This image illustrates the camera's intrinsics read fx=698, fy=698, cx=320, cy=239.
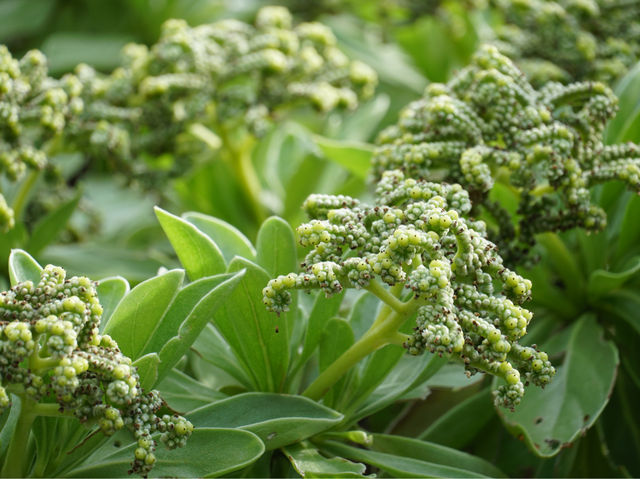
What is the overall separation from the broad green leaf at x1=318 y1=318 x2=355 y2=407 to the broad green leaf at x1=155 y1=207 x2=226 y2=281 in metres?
0.26

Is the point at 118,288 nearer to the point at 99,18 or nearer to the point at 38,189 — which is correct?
the point at 38,189

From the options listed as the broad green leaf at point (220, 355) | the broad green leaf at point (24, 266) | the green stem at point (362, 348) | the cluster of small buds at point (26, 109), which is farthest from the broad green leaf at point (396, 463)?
the cluster of small buds at point (26, 109)

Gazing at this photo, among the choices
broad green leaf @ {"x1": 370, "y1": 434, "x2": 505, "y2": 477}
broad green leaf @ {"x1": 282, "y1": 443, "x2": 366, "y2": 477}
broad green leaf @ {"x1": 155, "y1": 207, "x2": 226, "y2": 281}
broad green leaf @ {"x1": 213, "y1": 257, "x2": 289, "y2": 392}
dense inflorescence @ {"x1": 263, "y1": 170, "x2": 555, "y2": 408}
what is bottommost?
broad green leaf @ {"x1": 370, "y1": 434, "x2": 505, "y2": 477}

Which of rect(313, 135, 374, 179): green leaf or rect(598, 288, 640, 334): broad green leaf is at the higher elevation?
rect(313, 135, 374, 179): green leaf

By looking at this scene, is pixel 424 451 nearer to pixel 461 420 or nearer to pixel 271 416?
pixel 461 420

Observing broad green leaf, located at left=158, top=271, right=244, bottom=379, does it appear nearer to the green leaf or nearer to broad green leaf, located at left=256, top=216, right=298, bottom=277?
broad green leaf, located at left=256, top=216, right=298, bottom=277

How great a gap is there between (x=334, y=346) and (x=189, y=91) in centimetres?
92

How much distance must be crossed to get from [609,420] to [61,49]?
2581mm

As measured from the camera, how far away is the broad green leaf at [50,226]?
202cm

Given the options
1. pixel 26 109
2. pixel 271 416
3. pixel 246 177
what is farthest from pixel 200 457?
pixel 246 177

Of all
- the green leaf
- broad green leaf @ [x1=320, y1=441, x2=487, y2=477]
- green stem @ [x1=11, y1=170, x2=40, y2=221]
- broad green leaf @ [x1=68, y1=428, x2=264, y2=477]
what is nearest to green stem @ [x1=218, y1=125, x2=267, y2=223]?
the green leaf

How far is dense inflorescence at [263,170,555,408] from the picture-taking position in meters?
1.13

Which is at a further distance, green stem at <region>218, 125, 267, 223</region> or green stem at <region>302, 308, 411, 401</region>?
green stem at <region>218, 125, 267, 223</region>

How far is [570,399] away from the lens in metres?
1.61
